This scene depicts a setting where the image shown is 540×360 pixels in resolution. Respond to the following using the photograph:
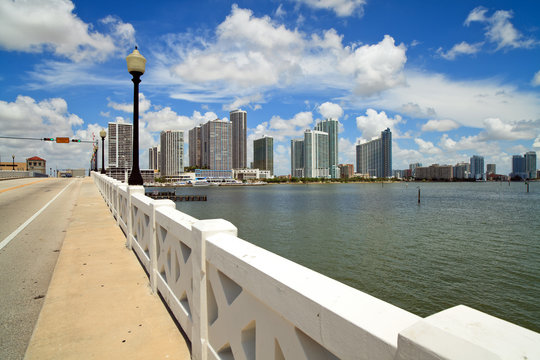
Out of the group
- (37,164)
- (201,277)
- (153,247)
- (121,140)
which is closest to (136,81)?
(153,247)

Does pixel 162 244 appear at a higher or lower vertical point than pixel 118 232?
higher

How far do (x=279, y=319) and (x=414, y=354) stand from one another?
0.96 meters

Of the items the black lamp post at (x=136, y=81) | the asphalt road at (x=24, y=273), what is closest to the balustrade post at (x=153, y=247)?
the asphalt road at (x=24, y=273)

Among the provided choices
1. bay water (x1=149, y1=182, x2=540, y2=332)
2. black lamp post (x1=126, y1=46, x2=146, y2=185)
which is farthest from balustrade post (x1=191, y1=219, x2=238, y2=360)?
bay water (x1=149, y1=182, x2=540, y2=332)

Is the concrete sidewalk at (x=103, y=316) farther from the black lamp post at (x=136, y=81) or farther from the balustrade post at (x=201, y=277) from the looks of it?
the black lamp post at (x=136, y=81)

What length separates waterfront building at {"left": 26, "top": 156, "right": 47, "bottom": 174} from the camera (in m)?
116

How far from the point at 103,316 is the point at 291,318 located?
355 cm

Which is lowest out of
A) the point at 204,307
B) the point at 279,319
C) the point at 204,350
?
the point at 204,350

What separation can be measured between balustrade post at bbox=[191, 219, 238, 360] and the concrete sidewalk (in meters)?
0.48

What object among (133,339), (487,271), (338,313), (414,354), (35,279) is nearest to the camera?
(414,354)

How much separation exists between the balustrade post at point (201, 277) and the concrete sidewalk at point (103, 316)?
48cm

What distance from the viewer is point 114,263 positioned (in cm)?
639

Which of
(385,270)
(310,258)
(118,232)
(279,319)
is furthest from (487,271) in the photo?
(279,319)

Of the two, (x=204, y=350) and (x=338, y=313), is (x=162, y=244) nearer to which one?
(x=204, y=350)
